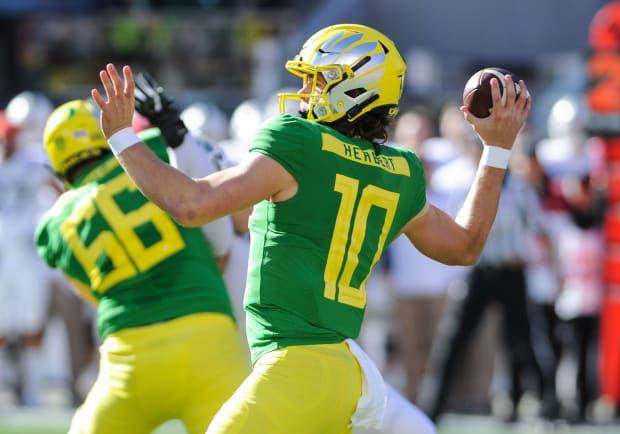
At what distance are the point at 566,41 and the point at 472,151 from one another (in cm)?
691

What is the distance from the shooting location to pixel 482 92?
13.3 ft

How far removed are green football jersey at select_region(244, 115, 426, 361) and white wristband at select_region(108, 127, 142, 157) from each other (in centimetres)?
34

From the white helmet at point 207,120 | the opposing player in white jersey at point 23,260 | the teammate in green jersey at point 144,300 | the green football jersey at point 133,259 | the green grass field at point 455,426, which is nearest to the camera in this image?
the teammate in green jersey at point 144,300

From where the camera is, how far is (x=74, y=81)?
54.1 feet

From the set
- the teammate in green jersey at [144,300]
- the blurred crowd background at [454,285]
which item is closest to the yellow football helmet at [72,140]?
the teammate in green jersey at [144,300]

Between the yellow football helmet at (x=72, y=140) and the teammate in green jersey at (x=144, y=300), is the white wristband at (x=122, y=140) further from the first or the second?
the yellow football helmet at (x=72, y=140)

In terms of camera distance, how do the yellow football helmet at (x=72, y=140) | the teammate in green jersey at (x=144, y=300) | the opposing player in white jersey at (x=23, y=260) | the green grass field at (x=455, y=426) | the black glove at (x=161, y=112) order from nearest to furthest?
the teammate in green jersey at (x=144, y=300) → the black glove at (x=161, y=112) → the yellow football helmet at (x=72, y=140) → the green grass field at (x=455, y=426) → the opposing player in white jersey at (x=23, y=260)

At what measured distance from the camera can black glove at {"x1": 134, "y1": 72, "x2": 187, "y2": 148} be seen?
197 inches

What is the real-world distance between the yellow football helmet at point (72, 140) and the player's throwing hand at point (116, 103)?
1537 millimetres

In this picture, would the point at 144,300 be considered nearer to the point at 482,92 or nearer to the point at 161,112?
the point at 161,112

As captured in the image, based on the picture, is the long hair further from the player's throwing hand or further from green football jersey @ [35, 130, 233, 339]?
green football jersey @ [35, 130, 233, 339]

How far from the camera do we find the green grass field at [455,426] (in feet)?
27.6

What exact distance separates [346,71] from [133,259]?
1.33m

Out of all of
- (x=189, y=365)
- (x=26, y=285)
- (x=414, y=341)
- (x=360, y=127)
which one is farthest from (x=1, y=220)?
(x=360, y=127)
